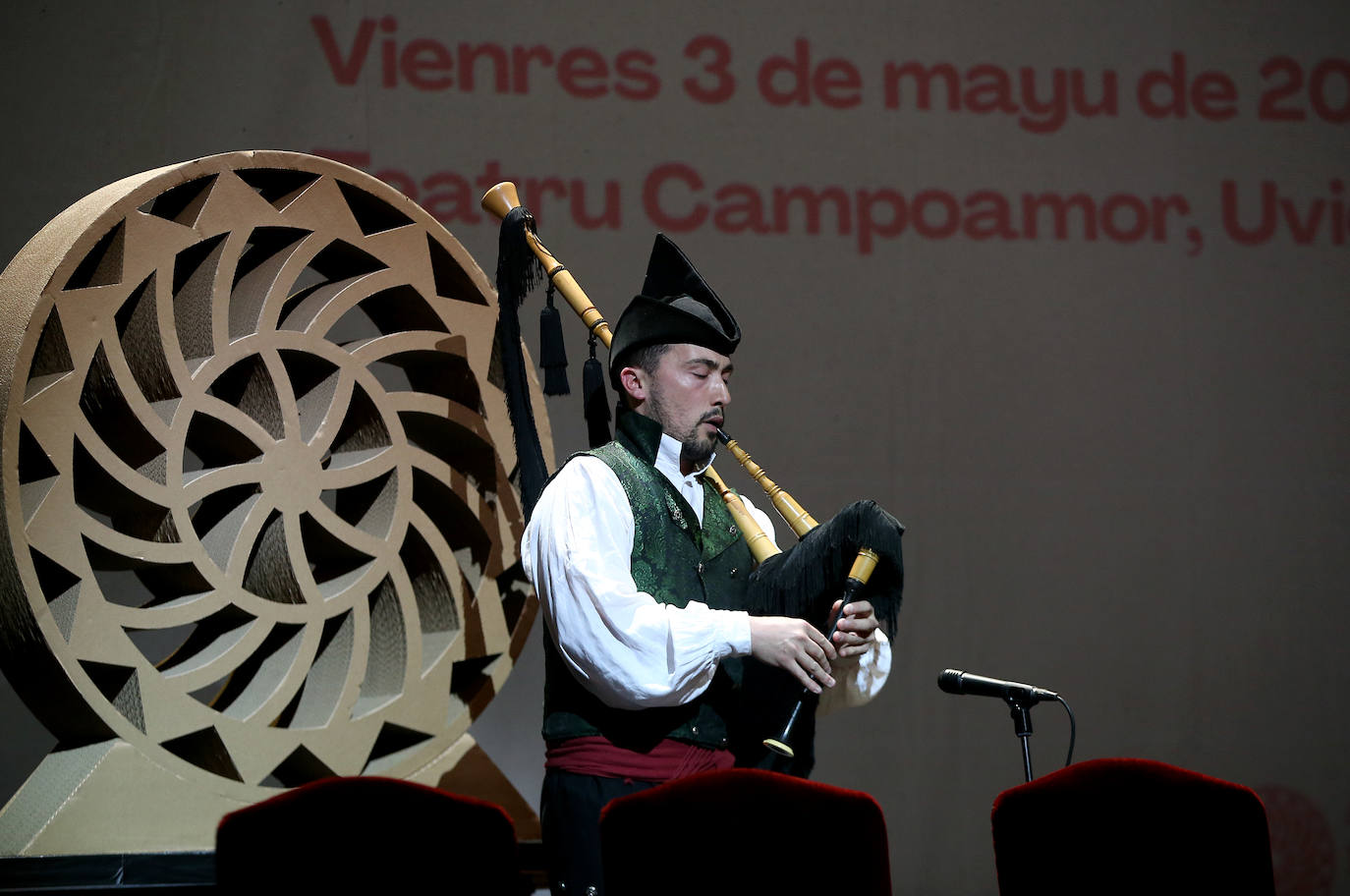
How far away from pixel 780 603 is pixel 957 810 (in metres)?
1.32

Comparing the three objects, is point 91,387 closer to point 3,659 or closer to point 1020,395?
point 3,659

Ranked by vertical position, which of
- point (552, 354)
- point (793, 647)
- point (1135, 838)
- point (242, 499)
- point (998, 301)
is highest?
point (998, 301)

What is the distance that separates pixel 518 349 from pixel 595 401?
190mm

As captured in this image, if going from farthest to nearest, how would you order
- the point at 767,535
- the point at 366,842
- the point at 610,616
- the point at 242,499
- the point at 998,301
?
Result: the point at 998,301 < the point at 767,535 < the point at 242,499 < the point at 610,616 < the point at 366,842

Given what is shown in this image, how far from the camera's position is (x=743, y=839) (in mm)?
1827

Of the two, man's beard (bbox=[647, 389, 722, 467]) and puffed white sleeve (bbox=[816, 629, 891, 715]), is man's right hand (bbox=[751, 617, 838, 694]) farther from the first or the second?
man's beard (bbox=[647, 389, 722, 467])

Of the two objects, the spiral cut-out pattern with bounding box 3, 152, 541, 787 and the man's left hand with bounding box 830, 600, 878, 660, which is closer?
the spiral cut-out pattern with bounding box 3, 152, 541, 787

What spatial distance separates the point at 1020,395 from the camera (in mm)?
3736

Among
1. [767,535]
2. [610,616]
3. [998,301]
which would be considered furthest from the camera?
[998,301]

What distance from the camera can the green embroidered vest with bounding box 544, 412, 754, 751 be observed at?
2463 millimetres

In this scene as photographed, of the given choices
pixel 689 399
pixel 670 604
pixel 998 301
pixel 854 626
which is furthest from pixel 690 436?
pixel 998 301

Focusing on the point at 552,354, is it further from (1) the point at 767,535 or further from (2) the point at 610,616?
(2) the point at 610,616

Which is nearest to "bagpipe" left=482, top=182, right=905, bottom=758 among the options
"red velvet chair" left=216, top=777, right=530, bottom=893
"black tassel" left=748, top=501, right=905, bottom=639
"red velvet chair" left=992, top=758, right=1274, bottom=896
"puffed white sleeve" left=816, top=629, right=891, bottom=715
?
"black tassel" left=748, top=501, right=905, bottom=639

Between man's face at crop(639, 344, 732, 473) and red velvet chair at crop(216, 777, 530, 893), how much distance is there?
100 cm
